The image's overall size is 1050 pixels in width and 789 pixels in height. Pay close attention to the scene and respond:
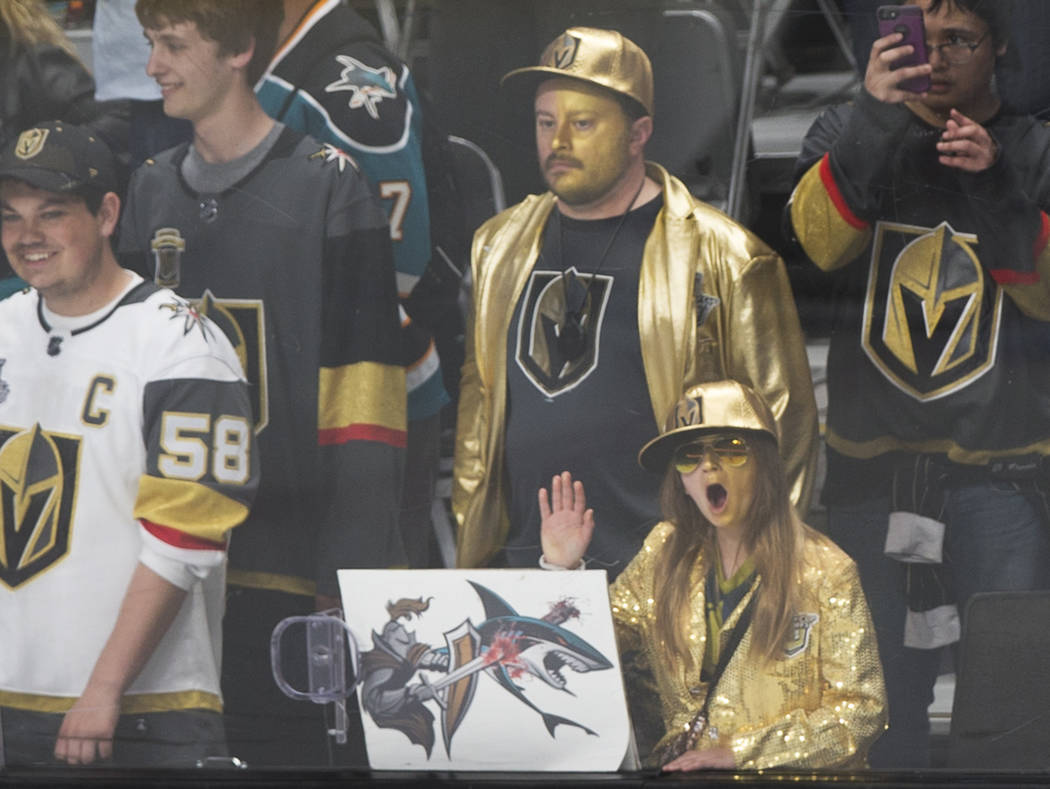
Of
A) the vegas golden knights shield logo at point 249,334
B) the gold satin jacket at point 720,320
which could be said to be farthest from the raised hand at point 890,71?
the vegas golden knights shield logo at point 249,334

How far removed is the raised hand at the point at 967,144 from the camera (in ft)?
13.7

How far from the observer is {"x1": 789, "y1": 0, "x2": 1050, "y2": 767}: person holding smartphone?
418cm

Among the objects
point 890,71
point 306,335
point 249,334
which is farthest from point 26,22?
point 890,71

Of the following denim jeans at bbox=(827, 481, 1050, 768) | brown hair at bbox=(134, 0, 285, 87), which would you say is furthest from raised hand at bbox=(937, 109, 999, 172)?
brown hair at bbox=(134, 0, 285, 87)

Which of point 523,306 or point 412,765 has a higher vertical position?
point 523,306

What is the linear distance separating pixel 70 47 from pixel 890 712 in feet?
9.35

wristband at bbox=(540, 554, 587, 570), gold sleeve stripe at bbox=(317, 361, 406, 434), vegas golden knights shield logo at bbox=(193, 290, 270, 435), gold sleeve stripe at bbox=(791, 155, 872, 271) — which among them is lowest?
wristband at bbox=(540, 554, 587, 570)

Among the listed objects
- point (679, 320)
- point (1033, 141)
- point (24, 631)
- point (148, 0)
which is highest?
point (148, 0)

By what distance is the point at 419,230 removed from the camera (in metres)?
4.35

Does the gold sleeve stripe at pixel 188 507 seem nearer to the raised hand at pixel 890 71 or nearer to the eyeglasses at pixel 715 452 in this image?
the eyeglasses at pixel 715 452

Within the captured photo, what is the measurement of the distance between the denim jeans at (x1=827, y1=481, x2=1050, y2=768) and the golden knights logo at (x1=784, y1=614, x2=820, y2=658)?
0.61 ft

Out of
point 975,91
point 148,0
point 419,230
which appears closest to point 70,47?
point 148,0

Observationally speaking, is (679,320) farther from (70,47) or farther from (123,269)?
(70,47)

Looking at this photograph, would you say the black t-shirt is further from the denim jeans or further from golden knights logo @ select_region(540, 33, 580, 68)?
the denim jeans
